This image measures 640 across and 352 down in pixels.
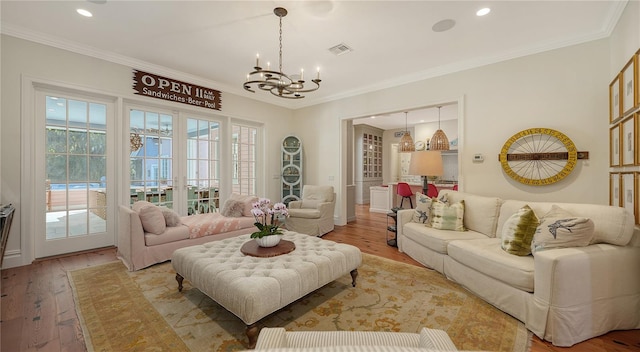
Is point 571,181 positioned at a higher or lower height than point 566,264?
higher

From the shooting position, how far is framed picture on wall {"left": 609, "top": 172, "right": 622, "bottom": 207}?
8.50ft

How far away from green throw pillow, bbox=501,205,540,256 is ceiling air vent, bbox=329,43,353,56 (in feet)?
9.20

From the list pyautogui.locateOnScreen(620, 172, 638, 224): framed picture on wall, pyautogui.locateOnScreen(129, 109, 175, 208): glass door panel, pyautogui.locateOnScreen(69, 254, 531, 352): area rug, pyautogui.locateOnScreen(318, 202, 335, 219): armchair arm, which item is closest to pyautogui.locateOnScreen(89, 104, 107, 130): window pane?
pyautogui.locateOnScreen(129, 109, 175, 208): glass door panel

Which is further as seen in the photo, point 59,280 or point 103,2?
point 59,280

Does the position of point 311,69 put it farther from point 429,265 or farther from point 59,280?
point 59,280

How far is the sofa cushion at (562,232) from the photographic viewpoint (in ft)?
6.40

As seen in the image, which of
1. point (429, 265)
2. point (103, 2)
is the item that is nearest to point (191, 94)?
point (103, 2)

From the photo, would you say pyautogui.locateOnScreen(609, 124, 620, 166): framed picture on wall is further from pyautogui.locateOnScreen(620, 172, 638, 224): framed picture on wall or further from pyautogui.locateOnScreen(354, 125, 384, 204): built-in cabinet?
pyautogui.locateOnScreen(354, 125, 384, 204): built-in cabinet

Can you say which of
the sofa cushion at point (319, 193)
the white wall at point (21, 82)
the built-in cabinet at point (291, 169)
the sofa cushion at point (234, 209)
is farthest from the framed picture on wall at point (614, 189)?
the white wall at point (21, 82)

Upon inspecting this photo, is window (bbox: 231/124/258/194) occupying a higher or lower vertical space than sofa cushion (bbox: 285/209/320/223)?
higher

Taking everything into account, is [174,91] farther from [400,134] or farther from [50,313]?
[400,134]

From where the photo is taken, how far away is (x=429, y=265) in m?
3.07

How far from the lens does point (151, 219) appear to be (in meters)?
3.12

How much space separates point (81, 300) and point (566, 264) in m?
3.97
